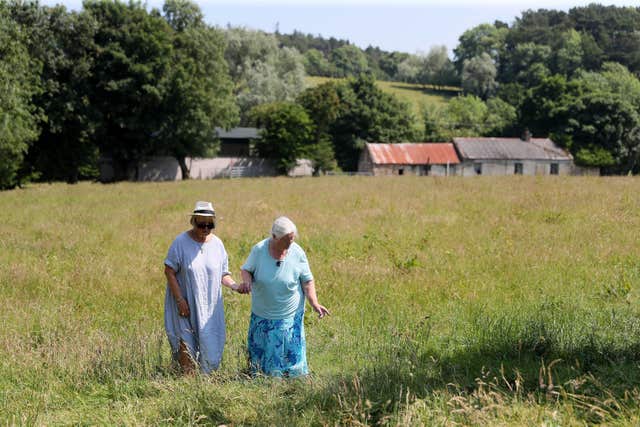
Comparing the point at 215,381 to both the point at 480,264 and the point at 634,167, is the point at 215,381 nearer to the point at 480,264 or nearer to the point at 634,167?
the point at 480,264

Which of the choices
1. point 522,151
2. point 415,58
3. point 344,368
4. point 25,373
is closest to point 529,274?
point 344,368

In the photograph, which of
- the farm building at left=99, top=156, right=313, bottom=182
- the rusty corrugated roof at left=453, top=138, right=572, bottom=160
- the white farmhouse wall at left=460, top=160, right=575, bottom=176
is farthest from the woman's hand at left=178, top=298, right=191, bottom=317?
the rusty corrugated roof at left=453, top=138, right=572, bottom=160

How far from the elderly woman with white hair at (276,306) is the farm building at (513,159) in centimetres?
5312

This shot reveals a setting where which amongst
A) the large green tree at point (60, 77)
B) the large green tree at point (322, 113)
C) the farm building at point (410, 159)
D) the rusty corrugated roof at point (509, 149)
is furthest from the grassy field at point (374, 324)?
the rusty corrugated roof at point (509, 149)

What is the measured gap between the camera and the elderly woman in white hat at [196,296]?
526 centimetres

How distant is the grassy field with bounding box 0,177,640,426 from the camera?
14.2 feet

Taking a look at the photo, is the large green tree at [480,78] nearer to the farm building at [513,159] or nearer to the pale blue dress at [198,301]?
the farm building at [513,159]

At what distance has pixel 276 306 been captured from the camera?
5.03m

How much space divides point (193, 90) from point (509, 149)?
34.0m

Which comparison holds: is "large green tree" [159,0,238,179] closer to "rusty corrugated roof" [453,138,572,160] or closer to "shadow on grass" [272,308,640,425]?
"rusty corrugated roof" [453,138,572,160]

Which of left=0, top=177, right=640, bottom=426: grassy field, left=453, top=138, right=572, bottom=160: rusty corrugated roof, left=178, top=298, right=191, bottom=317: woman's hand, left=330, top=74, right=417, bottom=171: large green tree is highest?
left=330, top=74, right=417, bottom=171: large green tree

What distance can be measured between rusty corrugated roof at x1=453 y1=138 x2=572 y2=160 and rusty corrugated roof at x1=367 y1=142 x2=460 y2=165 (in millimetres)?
1407

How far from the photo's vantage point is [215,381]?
194 inches

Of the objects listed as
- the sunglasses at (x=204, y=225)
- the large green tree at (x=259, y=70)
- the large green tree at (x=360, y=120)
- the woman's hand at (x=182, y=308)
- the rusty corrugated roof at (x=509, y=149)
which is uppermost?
the large green tree at (x=259, y=70)
